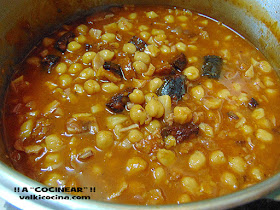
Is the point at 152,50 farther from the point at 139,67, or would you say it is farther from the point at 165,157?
the point at 165,157

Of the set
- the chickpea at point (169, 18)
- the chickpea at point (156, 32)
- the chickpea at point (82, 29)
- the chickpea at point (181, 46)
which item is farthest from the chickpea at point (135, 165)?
the chickpea at point (169, 18)

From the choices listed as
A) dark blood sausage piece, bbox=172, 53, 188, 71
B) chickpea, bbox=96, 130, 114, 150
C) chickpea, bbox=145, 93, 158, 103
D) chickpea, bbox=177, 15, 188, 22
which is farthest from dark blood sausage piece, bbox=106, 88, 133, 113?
chickpea, bbox=177, 15, 188, 22

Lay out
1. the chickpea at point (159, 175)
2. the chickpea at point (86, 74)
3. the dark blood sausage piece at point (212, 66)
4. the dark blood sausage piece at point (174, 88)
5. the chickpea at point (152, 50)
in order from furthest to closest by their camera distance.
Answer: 1. the chickpea at point (152, 50)
2. the dark blood sausage piece at point (212, 66)
3. the chickpea at point (86, 74)
4. the dark blood sausage piece at point (174, 88)
5. the chickpea at point (159, 175)

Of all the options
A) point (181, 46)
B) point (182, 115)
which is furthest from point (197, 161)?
point (181, 46)

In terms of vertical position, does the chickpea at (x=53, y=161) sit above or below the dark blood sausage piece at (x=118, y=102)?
below

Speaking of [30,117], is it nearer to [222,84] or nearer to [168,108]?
[168,108]

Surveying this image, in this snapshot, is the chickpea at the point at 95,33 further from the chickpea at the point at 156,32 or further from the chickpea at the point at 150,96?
the chickpea at the point at 150,96

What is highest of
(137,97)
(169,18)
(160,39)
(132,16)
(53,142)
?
(169,18)
